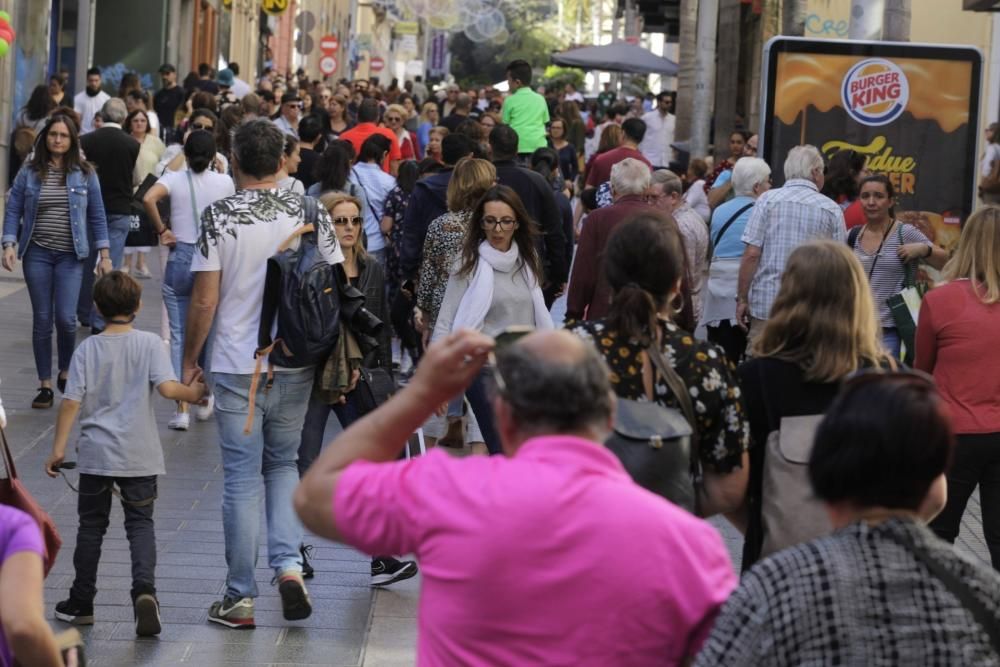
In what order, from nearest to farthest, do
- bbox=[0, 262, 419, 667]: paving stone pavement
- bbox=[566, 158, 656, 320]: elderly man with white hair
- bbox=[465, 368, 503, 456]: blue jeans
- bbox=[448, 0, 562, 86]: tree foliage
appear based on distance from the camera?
bbox=[0, 262, 419, 667]: paving stone pavement → bbox=[465, 368, 503, 456]: blue jeans → bbox=[566, 158, 656, 320]: elderly man with white hair → bbox=[448, 0, 562, 86]: tree foliage

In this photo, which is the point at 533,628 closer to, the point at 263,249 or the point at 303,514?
the point at 303,514

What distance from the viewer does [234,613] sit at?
6629 mm

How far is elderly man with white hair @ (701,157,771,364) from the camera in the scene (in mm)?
10625

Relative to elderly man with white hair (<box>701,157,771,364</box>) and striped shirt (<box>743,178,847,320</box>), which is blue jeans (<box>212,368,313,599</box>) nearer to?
striped shirt (<box>743,178,847,320</box>)

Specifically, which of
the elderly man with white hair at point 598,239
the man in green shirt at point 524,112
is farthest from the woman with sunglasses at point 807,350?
the man in green shirt at point 524,112

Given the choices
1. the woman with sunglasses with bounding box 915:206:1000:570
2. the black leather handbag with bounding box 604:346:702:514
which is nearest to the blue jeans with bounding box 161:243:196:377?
the woman with sunglasses with bounding box 915:206:1000:570

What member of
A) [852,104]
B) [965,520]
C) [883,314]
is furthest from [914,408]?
[852,104]

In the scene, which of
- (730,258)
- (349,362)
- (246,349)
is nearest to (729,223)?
(730,258)

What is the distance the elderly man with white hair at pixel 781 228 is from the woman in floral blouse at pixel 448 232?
1.42m

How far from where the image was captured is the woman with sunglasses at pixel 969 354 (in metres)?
6.22

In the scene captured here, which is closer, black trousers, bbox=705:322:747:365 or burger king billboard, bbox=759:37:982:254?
black trousers, bbox=705:322:747:365

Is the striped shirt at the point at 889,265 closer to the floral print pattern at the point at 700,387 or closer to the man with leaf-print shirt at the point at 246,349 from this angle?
the man with leaf-print shirt at the point at 246,349

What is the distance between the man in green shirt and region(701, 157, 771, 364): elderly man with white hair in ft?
29.5

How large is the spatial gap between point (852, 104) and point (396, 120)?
692cm
